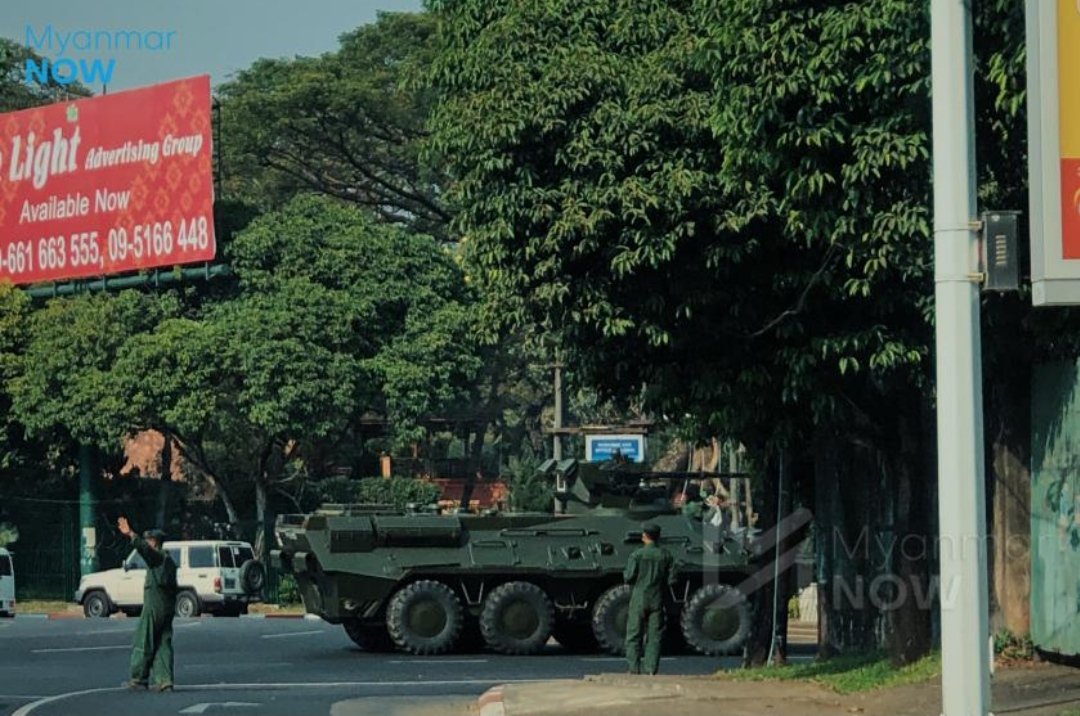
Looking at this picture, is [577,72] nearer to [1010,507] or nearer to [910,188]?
[910,188]

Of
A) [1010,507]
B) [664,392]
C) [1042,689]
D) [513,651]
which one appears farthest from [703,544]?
[1042,689]

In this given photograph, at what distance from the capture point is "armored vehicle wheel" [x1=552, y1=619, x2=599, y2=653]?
26.5m

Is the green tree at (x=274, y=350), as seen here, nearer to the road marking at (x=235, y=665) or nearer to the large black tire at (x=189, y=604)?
the large black tire at (x=189, y=604)

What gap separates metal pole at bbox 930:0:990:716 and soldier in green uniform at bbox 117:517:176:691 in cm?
949

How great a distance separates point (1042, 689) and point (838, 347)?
331 centimetres

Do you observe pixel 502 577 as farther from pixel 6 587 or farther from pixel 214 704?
pixel 6 587

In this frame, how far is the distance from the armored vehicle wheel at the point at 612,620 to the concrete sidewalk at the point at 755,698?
779cm

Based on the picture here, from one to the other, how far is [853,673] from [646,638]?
3.03 meters

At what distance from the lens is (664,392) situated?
1897 cm

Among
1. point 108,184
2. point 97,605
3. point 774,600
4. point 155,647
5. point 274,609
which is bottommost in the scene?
point 274,609

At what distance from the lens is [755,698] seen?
1602 cm

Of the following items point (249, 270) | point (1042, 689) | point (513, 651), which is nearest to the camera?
point (1042, 689)

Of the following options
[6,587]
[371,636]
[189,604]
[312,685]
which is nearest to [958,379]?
[312,685]

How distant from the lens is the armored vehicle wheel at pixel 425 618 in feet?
82.9
